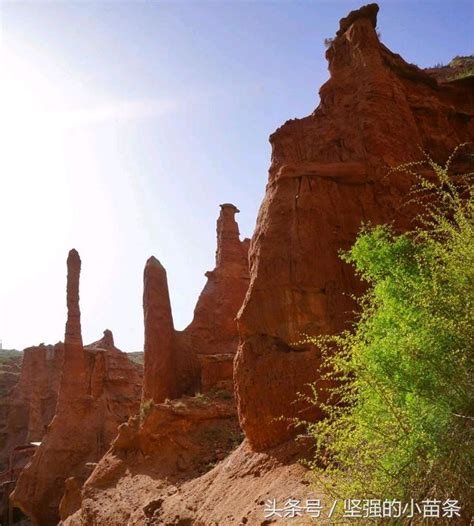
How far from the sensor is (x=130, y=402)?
127 ft

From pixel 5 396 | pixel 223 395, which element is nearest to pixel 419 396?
pixel 223 395

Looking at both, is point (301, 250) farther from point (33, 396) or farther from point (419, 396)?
point (33, 396)

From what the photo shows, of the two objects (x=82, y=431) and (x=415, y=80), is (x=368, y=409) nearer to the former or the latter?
(x=415, y=80)

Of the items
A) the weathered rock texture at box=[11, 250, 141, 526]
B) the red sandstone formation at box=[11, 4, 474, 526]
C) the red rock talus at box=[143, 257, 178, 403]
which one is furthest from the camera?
the weathered rock texture at box=[11, 250, 141, 526]

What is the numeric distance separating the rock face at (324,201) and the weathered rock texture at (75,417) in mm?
15606

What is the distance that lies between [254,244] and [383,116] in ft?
16.5

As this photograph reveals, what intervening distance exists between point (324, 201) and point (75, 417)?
25.7 metres

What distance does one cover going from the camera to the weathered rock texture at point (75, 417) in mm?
31156

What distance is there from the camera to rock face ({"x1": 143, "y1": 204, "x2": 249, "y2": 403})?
2422 centimetres

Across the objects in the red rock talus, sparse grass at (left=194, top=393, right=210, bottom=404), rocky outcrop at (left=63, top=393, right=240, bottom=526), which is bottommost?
rocky outcrop at (left=63, top=393, right=240, bottom=526)

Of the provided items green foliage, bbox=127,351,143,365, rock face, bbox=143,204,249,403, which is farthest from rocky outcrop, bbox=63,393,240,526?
green foliage, bbox=127,351,143,365

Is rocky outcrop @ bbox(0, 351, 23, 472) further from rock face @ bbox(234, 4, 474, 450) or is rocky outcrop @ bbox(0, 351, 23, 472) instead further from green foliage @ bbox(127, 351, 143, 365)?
rock face @ bbox(234, 4, 474, 450)

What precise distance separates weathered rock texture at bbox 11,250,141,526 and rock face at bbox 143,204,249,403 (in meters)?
6.50

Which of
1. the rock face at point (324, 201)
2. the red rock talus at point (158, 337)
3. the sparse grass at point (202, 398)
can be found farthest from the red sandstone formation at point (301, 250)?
the red rock talus at point (158, 337)
